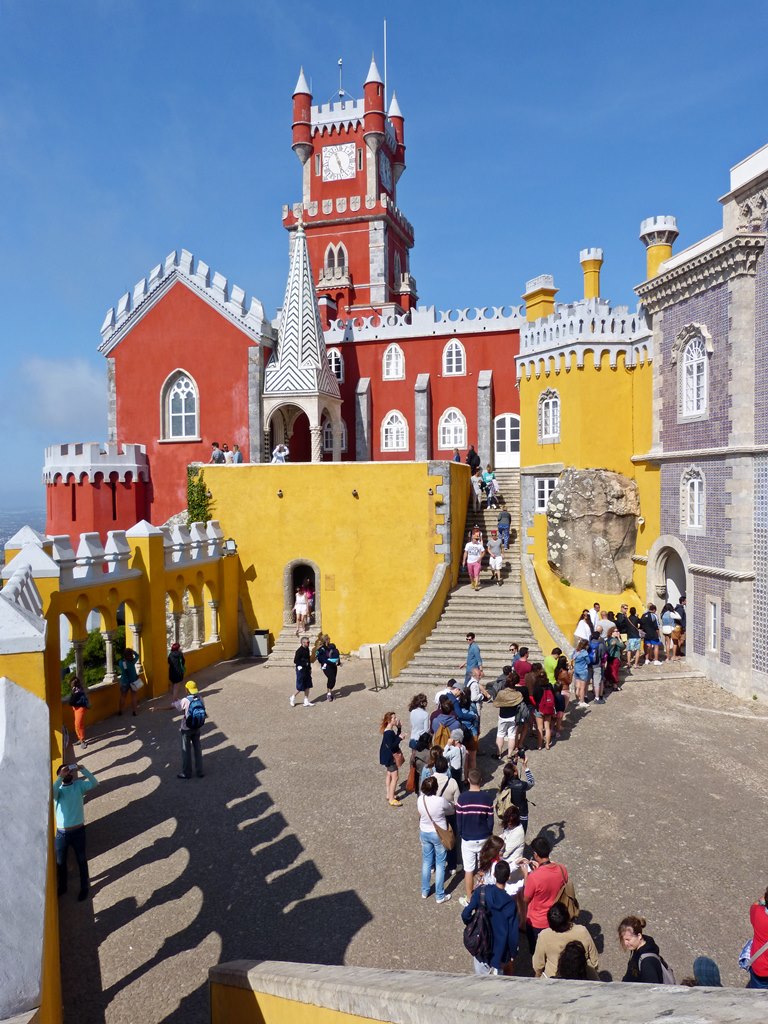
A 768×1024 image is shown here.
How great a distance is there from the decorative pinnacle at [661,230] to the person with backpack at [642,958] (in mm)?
18100

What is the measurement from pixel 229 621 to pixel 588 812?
41.1 ft

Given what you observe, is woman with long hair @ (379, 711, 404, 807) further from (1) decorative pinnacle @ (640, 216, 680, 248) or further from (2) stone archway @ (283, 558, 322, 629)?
(1) decorative pinnacle @ (640, 216, 680, 248)

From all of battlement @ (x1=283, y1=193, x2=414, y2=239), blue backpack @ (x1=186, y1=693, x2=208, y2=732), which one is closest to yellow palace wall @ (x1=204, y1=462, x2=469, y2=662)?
blue backpack @ (x1=186, y1=693, x2=208, y2=732)

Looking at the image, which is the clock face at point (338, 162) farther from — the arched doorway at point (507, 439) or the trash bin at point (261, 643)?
the trash bin at point (261, 643)

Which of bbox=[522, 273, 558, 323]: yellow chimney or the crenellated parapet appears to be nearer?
the crenellated parapet

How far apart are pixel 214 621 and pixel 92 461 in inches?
334

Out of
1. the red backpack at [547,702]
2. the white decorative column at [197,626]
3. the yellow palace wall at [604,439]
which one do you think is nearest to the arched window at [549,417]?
the yellow palace wall at [604,439]

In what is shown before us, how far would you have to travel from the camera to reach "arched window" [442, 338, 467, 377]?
27547 mm

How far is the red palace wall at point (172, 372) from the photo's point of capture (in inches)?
997

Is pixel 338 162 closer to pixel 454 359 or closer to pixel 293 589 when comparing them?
pixel 454 359

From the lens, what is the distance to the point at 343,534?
1984cm

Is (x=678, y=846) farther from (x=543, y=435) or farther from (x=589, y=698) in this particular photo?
(x=543, y=435)

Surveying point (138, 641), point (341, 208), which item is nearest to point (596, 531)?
point (138, 641)

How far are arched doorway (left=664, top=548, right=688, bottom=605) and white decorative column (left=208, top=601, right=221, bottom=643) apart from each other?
11.6 metres
